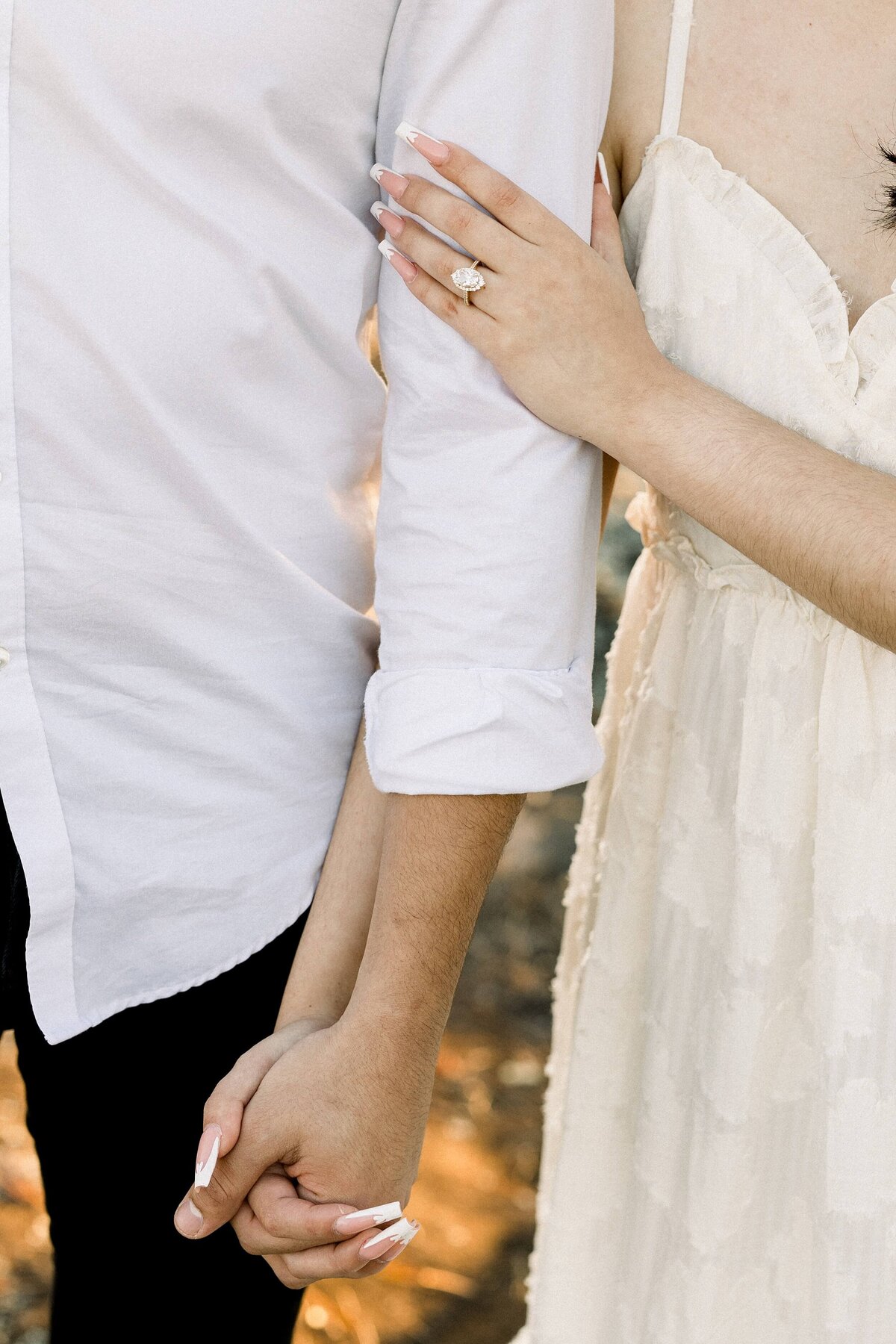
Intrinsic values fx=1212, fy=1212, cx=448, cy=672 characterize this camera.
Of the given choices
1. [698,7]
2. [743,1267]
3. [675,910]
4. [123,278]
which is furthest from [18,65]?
[743,1267]

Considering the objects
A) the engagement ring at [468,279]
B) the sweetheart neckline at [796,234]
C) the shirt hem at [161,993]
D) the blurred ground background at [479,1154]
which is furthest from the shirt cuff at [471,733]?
the blurred ground background at [479,1154]

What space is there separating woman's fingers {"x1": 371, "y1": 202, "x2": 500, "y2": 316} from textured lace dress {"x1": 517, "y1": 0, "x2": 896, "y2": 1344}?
20 cm

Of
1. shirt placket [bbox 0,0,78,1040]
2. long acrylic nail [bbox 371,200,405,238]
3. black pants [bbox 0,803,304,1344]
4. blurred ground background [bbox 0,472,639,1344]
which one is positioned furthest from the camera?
blurred ground background [bbox 0,472,639,1344]

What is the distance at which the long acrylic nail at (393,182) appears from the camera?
90cm

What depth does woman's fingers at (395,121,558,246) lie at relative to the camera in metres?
0.87

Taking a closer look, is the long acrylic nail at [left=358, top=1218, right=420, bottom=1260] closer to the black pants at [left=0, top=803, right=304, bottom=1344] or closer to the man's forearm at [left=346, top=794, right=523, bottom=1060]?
the man's forearm at [left=346, top=794, right=523, bottom=1060]

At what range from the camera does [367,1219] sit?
857 millimetres

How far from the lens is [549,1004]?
9.89 ft

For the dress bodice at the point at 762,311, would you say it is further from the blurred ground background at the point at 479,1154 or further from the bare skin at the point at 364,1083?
the blurred ground background at the point at 479,1154

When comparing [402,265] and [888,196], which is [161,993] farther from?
[888,196]

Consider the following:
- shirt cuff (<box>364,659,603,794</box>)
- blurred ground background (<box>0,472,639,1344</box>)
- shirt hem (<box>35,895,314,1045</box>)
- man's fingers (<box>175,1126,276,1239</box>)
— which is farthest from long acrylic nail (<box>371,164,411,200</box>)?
blurred ground background (<box>0,472,639,1344</box>)

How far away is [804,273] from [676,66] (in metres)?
0.20

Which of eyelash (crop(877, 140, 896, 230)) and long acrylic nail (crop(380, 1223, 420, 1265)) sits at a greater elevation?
eyelash (crop(877, 140, 896, 230))

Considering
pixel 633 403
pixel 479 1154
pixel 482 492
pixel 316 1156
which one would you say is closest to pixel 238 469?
pixel 482 492
